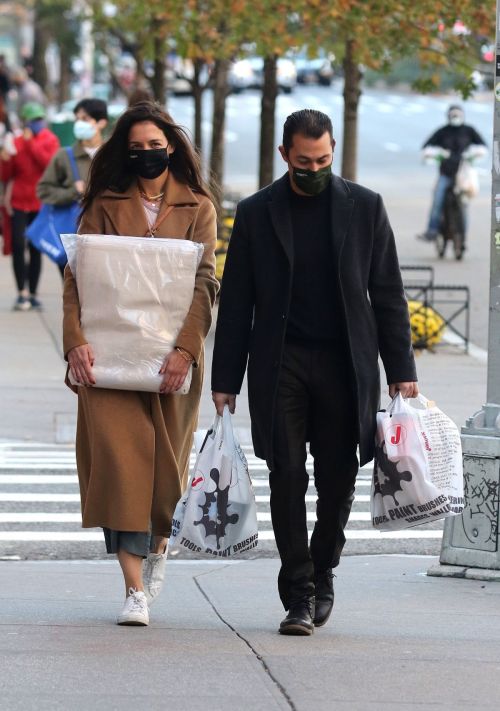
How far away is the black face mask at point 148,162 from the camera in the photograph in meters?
5.79

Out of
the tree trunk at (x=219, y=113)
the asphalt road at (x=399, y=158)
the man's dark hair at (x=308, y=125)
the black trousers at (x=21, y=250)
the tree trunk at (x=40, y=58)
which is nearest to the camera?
the man's dark hair at (x=308, y=125)

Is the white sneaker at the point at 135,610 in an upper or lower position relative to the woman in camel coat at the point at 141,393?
lower

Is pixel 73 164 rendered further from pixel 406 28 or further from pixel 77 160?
pixel 406 28

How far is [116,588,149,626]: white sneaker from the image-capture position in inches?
227

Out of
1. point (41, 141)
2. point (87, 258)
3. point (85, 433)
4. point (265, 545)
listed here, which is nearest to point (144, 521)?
point (85, 433)

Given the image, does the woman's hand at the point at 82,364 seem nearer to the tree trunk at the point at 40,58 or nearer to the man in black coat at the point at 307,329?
the man in black coat at the point at 307,329

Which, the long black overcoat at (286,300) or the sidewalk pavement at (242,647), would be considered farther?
the long black overcoat at (286,300)

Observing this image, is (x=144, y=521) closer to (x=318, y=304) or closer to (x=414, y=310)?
(x=318, y=304)

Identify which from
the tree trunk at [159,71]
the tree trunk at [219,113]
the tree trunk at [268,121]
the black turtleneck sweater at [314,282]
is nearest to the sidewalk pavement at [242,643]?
the black turtleneck sweater at [314,282]

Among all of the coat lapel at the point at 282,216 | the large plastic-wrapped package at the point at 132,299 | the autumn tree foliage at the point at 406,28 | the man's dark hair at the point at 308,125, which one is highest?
the autumn tree foliage at the point at 406,28

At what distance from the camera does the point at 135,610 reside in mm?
5762

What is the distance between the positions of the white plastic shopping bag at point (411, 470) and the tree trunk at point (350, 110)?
11.3 m

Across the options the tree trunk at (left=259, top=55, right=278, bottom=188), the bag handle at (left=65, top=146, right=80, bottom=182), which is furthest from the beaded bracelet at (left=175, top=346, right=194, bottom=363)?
the tree trunk at (left=259, top=55, right=278, bottom=188)

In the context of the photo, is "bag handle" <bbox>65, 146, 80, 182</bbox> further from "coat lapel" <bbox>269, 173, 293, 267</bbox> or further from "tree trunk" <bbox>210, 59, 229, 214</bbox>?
"tree trunk" <bbox>210, 59, 229, 214</bbox>
